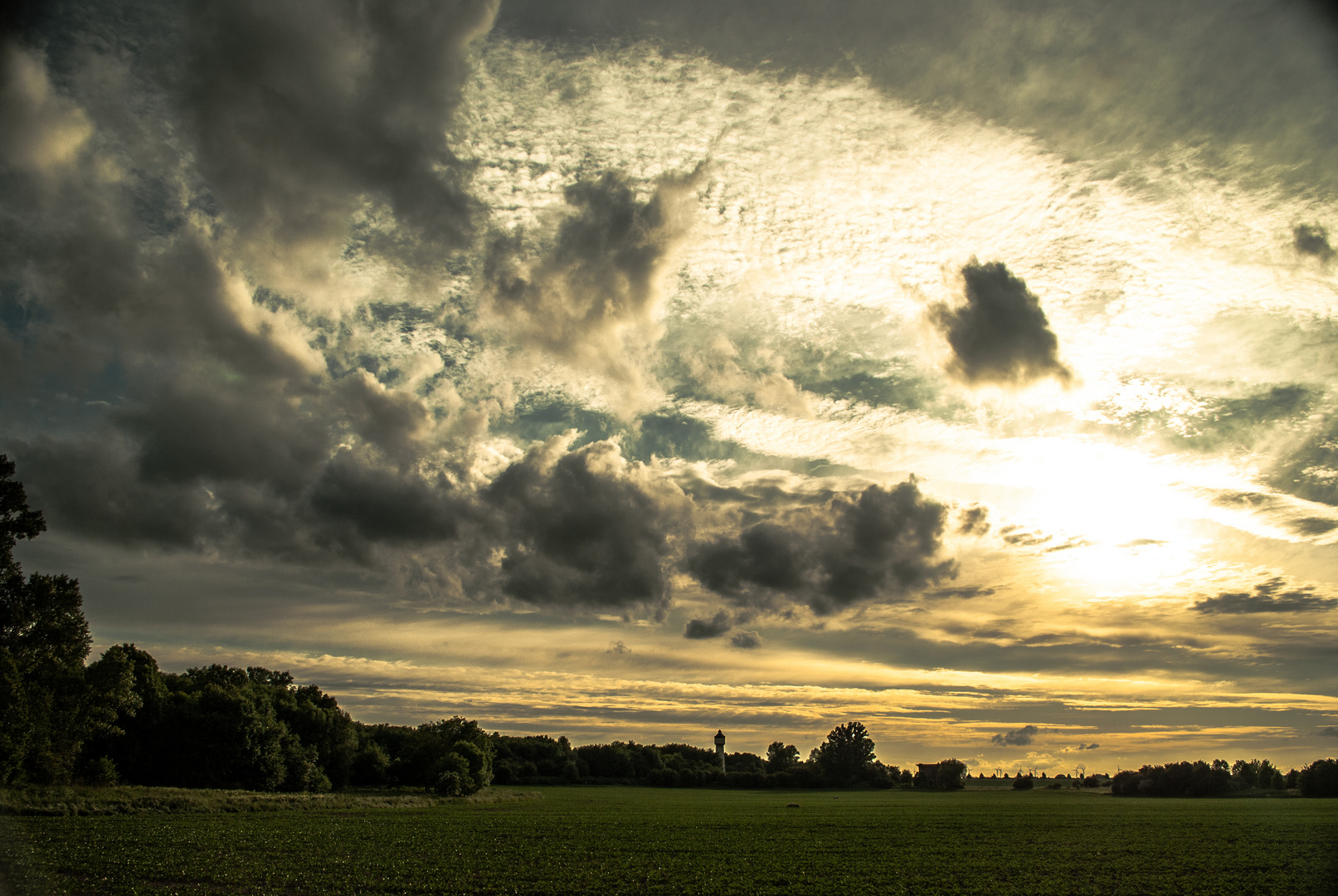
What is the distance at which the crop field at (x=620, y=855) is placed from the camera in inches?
1137

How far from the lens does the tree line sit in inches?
1789

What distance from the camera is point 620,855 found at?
40.2 meters

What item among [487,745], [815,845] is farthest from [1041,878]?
[487,745]

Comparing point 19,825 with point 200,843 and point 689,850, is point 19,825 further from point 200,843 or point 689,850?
point 689,850

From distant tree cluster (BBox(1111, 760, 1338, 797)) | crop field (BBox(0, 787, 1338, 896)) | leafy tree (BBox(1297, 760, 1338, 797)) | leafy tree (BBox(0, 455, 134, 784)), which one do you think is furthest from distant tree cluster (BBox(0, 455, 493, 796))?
leafy tree (BBox(1297, 760, 1338, 797))

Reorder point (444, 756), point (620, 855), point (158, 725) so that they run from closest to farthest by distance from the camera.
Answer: point (620, 855) < point (158, 725) < point (444, 756)

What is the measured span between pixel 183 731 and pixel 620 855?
6279cm

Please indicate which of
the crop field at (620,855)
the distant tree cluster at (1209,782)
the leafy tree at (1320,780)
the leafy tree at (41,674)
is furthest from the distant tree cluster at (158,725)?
the leafy tree at (1320,780)

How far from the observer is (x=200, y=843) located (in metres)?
36.2

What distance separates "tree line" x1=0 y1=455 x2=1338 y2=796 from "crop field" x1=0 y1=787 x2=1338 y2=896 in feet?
36.9

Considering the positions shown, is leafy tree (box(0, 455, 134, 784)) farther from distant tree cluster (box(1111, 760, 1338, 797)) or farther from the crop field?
distant tree cluster (box(1111, 760, 1338, 797))

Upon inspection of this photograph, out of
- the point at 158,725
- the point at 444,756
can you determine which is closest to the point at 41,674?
the point at 158,725

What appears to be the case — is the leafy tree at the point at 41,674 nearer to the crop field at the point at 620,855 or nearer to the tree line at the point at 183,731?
the tree line at the point at 183,731

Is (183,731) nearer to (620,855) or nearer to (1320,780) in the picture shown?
(620,855)
